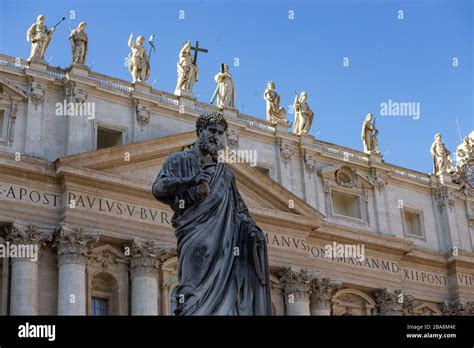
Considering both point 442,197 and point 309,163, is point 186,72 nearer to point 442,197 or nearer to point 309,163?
point 309,163

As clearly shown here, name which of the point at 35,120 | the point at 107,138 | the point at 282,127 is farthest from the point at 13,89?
the point at 282,127

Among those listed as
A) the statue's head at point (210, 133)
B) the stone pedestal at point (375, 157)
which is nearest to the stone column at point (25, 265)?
the stone pedestal at point (375, 157)

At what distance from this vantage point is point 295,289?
3183 centimetres

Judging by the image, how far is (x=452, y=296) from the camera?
37.4 meters

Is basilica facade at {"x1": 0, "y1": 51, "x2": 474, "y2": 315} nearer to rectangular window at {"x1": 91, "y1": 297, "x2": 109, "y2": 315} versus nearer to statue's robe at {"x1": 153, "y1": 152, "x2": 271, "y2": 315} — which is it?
rectangular window at {"x1": 91, "y1": 297, "x2": 109, "y2": 315}

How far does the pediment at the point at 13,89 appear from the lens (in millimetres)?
29141

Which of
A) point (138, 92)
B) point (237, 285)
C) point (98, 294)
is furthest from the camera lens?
point (138, 92)

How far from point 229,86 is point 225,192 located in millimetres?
25945

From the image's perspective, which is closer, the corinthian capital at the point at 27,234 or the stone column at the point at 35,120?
the corinthian capital at the point at 27,234

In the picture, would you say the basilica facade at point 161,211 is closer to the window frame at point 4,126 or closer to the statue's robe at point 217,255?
the window frame at point 4,126

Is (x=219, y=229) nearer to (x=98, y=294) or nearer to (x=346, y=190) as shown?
(x=98, y=294)

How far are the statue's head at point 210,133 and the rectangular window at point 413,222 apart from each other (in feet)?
97.9
